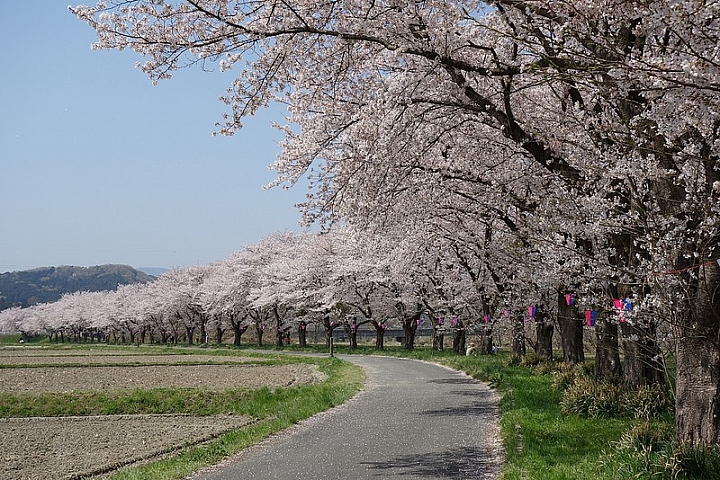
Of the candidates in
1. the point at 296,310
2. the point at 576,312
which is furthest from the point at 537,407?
the point at 296,310

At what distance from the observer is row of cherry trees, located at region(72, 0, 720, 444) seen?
5.95 meters

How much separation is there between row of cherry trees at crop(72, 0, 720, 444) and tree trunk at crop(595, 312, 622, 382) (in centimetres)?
8

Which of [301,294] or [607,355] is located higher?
[301,294]

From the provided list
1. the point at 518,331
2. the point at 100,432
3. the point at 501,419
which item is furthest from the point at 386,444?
the point at 518,331

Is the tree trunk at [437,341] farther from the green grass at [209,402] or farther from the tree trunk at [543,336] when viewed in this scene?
the green grass at [209,402]

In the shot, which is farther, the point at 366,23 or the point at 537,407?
the point at 537,407

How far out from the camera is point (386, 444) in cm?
931

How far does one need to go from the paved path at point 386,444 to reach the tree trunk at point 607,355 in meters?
2.26

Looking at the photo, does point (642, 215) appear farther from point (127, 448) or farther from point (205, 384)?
point (205, 384)

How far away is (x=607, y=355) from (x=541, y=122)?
493 centimetres

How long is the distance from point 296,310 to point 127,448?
143 ft

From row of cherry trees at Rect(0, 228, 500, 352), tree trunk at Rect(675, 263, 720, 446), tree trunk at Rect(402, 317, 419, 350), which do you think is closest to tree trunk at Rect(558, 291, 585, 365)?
row of cherry trees at Rect(0, 228, 500, 352)

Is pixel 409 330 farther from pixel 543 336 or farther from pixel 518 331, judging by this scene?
pixel 543 336

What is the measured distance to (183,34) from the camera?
773cm
